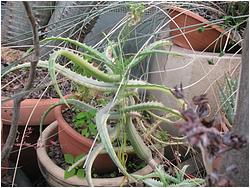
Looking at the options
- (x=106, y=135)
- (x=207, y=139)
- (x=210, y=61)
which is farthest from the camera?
(x=210, y=61)

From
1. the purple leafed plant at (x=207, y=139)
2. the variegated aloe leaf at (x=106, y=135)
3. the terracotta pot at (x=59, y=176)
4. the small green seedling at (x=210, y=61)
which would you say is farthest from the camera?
the small green seedling at (x=210, y=61)

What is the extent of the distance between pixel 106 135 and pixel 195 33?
0.54 meters

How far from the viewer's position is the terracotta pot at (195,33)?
1.35m

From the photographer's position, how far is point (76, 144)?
46.0 inches

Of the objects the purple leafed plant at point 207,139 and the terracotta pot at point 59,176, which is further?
the terracotta pot at point 59,176

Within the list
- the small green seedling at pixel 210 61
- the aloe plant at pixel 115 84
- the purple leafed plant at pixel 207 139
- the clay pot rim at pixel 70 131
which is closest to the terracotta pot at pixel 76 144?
the clay pot rim at pixel 70 131

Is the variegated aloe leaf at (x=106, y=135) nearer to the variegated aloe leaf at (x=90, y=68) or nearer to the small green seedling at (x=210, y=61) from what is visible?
the variegated aloe leaf at (x=90, y=68)

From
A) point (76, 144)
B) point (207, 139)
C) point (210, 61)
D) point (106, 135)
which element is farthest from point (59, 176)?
point (207, 139)

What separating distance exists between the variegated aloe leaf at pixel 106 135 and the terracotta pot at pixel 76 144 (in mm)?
167

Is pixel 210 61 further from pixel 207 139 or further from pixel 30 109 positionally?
pixel 207 139

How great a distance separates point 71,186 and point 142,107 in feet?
0.93

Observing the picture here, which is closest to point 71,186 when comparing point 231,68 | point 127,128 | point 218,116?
point 127,128

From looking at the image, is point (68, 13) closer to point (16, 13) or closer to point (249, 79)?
point (16, 13)

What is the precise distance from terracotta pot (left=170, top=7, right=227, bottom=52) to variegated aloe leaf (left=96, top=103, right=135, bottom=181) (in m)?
0.44
